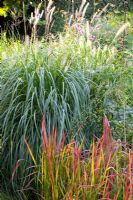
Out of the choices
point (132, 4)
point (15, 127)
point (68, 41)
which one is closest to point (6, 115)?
point (15, 127)

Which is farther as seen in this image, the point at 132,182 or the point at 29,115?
the point at 29,115

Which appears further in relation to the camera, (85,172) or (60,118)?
(60,118)

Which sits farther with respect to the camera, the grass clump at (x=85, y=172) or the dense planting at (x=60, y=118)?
the dense planting at (x=60, y=118)

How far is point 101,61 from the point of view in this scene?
4742 mm

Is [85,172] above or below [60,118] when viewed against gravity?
below

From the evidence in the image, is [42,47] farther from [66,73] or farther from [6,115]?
[6,115]

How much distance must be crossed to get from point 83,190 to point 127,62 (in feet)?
9.28

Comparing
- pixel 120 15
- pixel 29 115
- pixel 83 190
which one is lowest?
pixel 83 190

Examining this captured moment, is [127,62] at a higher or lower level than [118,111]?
higher

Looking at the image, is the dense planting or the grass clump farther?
the dense planting

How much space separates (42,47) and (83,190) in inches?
96.4

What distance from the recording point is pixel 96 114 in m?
4.14

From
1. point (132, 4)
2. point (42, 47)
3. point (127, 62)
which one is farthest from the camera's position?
point (132, 4)

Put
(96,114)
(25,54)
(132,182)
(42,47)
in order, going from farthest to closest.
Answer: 1. (42,47)
2. (25,54)
3. (96,114)
4. (132,182)
